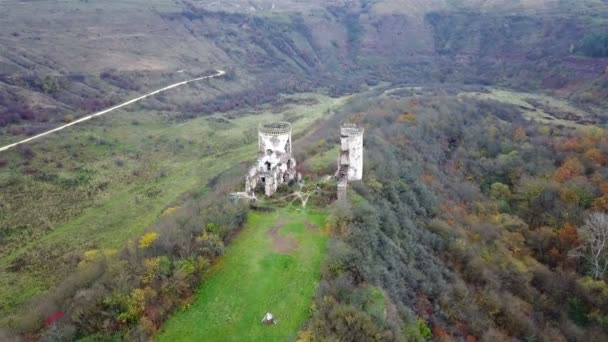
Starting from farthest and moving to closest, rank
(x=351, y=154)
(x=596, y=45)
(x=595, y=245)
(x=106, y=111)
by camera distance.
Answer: (x=596, y=45) → (x=106, y=111) → (x=595, y=245) → (x=351, y=154)

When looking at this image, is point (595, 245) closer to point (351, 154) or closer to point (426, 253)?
point (426, 253)

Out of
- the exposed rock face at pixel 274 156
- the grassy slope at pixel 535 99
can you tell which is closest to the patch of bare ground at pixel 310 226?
the exposed rock face at pixel 274 156

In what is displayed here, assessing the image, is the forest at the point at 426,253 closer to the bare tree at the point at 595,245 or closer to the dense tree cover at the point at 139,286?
the dense tree cover at the point at 139,286

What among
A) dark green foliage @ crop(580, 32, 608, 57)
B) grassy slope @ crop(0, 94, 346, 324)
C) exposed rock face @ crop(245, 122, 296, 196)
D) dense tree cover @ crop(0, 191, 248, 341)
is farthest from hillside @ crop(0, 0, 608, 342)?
exposed rock face @ crop(245, 122, 296, 196)

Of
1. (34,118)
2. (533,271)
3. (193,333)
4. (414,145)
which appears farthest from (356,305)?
(34,118)

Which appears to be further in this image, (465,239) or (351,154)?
(465,239)

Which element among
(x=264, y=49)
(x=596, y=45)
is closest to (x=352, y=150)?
(x=596, y=45)
